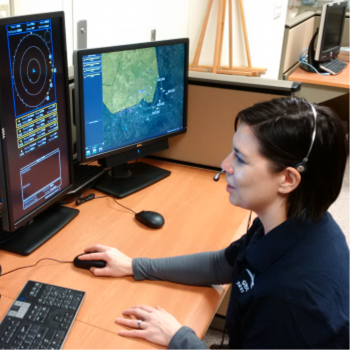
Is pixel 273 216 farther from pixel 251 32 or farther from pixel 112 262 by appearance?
pixel 251 32

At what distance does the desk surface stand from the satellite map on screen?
1933 millimetres

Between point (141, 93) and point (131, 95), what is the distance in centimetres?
5

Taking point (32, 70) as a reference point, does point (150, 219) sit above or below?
below

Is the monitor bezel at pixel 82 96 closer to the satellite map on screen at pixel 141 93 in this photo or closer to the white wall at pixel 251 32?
the satellite map on screen at pixel 141 93

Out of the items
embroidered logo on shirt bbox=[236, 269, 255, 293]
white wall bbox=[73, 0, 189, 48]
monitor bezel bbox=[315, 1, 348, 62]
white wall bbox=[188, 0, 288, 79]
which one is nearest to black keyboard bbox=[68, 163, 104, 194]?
embroidered logo on shirt bbox=[236, 269, 255, 293]

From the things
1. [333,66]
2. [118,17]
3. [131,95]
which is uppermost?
[118,17]

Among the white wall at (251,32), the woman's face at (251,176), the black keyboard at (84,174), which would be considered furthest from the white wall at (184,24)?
the woman's face at (251,176)

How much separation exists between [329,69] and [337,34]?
44 centimetres

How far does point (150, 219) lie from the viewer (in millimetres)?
1405

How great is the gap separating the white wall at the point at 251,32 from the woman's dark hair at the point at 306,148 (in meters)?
2.70

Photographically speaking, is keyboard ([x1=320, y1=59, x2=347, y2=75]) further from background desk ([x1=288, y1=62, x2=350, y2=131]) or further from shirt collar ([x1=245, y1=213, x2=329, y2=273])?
shirt collar ([x1=245, y1=213, x2=329, y2=273])

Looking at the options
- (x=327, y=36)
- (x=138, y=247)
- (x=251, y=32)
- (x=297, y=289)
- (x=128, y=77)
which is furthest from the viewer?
(x=327, y=36)

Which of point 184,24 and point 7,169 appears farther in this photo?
point 184,24

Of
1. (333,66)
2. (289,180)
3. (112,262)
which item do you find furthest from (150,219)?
(333,66)
